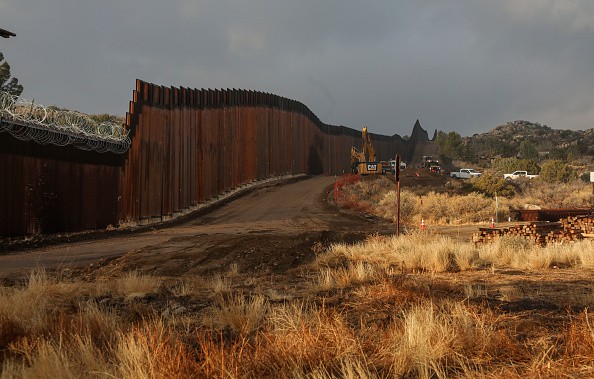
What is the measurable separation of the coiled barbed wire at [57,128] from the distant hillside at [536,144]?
70316 millimetres

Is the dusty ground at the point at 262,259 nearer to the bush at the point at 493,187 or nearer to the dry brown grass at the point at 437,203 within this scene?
the dry brown grass at the point at 437,203

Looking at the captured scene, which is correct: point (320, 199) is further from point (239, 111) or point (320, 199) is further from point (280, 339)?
point (280, 339)

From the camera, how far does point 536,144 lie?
10525cm

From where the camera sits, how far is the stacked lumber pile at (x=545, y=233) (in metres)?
17.8

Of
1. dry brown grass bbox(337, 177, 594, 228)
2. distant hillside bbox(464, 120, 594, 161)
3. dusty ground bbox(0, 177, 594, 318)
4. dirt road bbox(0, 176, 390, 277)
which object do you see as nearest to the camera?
dusty ground bbox(0, 177, 594, 318)

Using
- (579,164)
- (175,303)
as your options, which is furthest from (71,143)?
(579,164)

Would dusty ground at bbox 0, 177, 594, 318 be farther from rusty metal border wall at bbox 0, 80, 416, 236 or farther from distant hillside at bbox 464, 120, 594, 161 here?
distant hillside at bbox 464, 120, 594, 161

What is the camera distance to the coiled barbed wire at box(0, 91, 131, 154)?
18.5m

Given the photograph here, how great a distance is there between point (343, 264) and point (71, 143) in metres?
14.1

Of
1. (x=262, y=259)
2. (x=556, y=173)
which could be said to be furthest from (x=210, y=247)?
(x=556, y=173)

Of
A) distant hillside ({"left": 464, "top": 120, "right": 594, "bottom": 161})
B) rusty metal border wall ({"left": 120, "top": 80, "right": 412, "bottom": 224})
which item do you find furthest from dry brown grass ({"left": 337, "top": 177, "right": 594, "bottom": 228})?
distant hillside ({"left": 464, "top": 120, "right": 594, "bottom": 161})

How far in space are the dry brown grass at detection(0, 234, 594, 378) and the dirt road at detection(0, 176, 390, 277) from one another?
4684 millimetres

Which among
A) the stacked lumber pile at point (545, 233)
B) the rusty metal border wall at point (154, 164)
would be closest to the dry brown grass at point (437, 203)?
the rusty metal border wall at point (154, 164)

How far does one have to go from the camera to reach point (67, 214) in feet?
72.7
